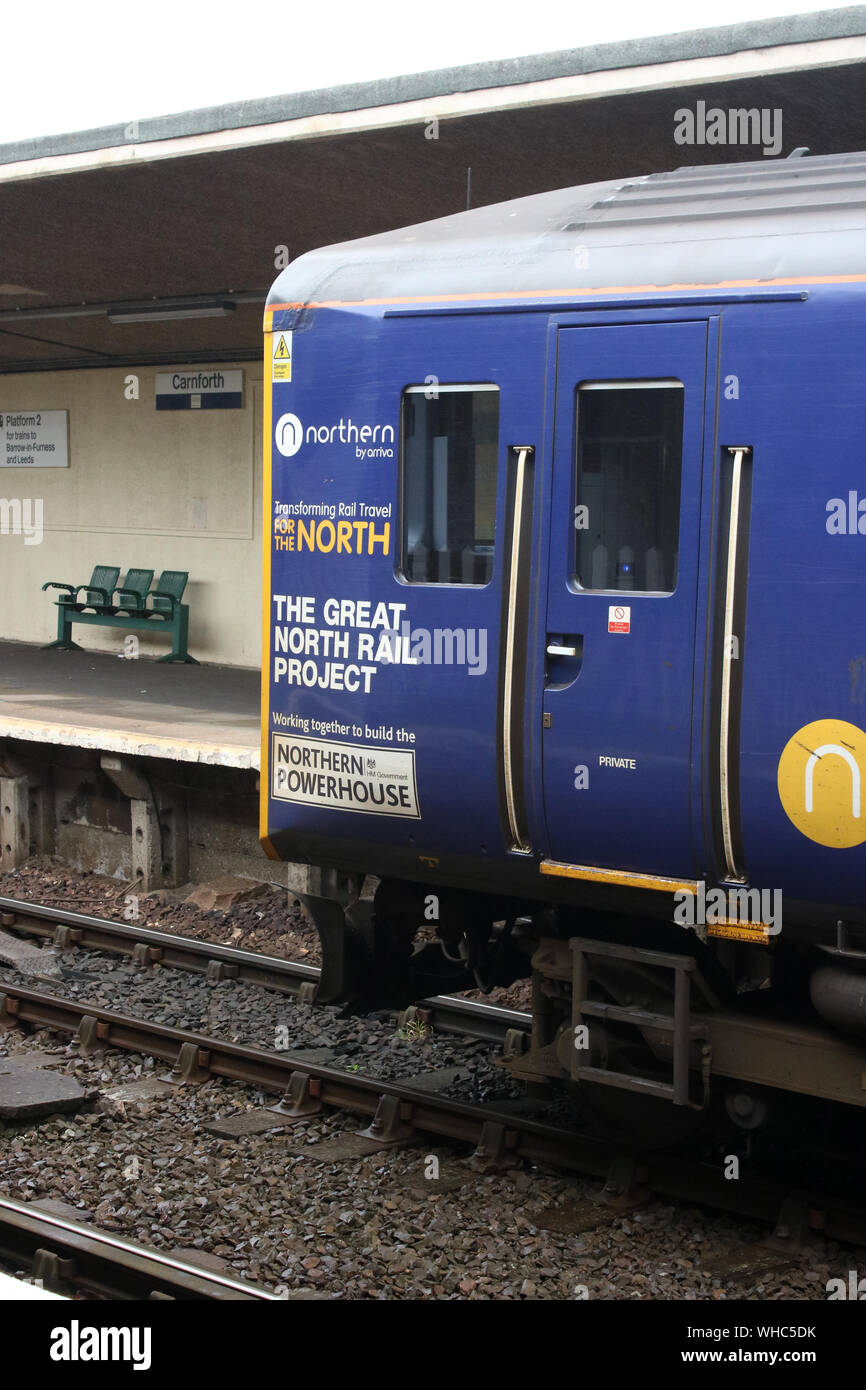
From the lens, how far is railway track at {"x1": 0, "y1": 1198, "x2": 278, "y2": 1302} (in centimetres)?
477

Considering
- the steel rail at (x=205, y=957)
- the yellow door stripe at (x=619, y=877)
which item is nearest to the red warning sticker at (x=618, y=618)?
the yellow door stripe at (x=619, y=877)

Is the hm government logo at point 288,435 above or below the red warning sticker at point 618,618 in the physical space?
above

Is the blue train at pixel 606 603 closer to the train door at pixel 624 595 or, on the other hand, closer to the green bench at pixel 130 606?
the train door at pixel 624 595

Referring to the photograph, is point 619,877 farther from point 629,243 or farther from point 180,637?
point 180,637

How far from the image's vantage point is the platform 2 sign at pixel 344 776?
527cm

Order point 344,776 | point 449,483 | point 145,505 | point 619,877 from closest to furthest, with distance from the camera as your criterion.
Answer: point 619,877, point 449,483, point 344,776, point 145,505

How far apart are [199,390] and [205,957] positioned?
374 inches

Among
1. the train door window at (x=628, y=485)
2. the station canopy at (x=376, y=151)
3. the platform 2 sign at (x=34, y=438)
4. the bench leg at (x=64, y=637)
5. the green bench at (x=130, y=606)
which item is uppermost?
the station canopy at (x=376, y=151)

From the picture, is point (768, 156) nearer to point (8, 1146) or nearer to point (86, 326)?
point (8, 1146)

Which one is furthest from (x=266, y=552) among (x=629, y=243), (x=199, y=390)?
(x=199, y=390)

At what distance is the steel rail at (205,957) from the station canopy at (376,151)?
4.02m

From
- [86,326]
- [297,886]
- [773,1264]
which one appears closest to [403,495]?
[773,1264]

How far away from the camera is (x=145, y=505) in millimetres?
17609
